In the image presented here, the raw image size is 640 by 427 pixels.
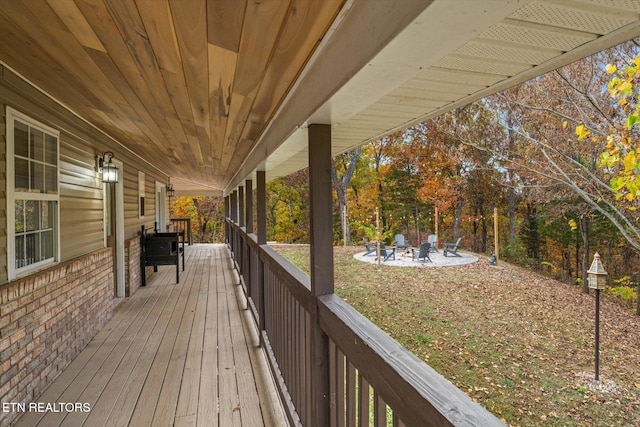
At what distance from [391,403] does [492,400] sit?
436 centimetres

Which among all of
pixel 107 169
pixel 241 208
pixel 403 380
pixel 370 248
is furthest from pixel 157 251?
pixel 370 248

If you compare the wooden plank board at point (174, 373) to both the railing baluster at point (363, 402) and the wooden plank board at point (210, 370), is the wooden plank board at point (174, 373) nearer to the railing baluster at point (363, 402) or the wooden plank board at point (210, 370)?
the wooden plank board at point (210, 370)

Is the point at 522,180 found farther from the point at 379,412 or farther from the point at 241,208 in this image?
the point at 379,412

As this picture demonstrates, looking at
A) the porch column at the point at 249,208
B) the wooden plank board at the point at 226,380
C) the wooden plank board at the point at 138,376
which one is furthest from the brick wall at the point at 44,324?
the porch column at the point at 249,208

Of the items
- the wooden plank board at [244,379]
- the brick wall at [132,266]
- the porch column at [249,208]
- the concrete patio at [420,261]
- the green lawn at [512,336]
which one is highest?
the porch column at [249,208]

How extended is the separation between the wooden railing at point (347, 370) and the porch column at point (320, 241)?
2 cm

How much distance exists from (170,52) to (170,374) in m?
2.62

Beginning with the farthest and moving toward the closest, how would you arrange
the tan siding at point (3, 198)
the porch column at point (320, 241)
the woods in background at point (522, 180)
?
1. the woods in background at point (522, 180)
2. the tan siding at point (3, 198)
3. the porch column at point (320, 241)

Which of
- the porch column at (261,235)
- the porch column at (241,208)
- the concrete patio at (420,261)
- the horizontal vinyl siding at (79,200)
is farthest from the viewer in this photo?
the concrete patio at (420,261)

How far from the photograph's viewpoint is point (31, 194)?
2.62 m

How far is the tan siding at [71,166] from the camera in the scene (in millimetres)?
2236

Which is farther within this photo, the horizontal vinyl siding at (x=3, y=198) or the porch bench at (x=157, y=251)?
the porch bench at (x=157, y=251)

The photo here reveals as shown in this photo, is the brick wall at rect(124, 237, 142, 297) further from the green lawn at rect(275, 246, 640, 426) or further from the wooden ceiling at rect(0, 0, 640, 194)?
the green lawn at rect(275, 246, 640, 426)

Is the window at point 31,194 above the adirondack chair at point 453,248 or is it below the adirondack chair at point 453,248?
above
